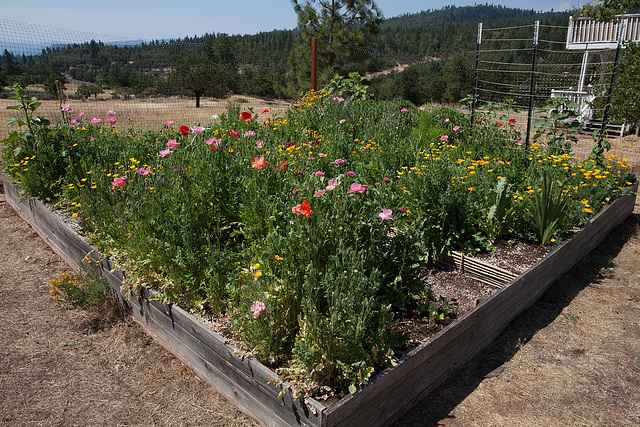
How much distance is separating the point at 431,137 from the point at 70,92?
33.5ft

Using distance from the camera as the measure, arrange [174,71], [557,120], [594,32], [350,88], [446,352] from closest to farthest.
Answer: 1. [446,352]
2. [557,120]
3. [350,88]
4. [174,71]
5. [594,32]

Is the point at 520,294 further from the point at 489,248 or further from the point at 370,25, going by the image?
the point at 370,25

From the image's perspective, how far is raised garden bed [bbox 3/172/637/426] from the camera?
2.07m

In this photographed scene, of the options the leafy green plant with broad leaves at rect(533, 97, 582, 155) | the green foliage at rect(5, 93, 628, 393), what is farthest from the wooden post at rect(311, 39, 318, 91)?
the leafy green plant with broad leaves at rect(533, 97, 582, 155)

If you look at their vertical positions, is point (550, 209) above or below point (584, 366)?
above

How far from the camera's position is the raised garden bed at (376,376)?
6.79 ft

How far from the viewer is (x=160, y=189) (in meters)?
3.38

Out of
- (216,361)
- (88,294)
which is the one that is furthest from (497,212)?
(88,294)

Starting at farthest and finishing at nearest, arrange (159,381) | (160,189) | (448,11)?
(448,11) → (160,189) → (159,381)

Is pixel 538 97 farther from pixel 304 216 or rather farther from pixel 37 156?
pixel 37 156

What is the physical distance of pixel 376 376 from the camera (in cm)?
214

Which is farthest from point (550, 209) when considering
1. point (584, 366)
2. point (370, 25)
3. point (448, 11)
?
point (448, 11)

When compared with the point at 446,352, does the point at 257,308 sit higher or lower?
higher

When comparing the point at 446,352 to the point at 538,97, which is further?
the point at 538,97
